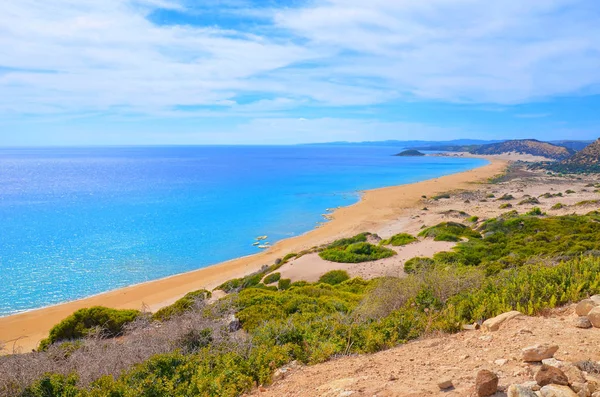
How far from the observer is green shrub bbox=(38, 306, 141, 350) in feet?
48.5

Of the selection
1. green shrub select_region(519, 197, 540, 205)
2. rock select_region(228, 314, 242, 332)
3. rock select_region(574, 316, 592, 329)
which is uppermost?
rock select_region(574, 316, 592, 329)

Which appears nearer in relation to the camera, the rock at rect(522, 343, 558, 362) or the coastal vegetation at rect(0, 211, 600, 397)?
the rock at rect(522, 343, 558, 362)

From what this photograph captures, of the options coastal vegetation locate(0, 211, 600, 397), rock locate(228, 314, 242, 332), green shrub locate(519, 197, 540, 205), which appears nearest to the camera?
coastal vegetation locate(0, 211, 600, 397)

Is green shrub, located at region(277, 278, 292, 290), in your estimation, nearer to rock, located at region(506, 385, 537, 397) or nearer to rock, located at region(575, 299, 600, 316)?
rock, located at region(575, 299, 600, 316)

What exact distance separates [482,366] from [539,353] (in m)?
0.73

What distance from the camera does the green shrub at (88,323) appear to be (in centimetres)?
1478

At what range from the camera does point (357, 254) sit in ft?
85.3

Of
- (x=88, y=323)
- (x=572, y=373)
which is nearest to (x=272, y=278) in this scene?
(x=88, y=323)

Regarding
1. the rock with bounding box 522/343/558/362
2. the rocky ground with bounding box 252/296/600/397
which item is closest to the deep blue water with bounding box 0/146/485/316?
the rocky ground with bounding box 252/296/600/397

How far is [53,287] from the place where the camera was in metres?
26.4

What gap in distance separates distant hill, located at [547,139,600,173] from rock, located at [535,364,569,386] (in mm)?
109430

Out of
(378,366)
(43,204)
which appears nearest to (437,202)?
(378,366)

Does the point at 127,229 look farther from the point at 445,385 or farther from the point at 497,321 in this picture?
the point at 445,385

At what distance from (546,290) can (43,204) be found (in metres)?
69.9
